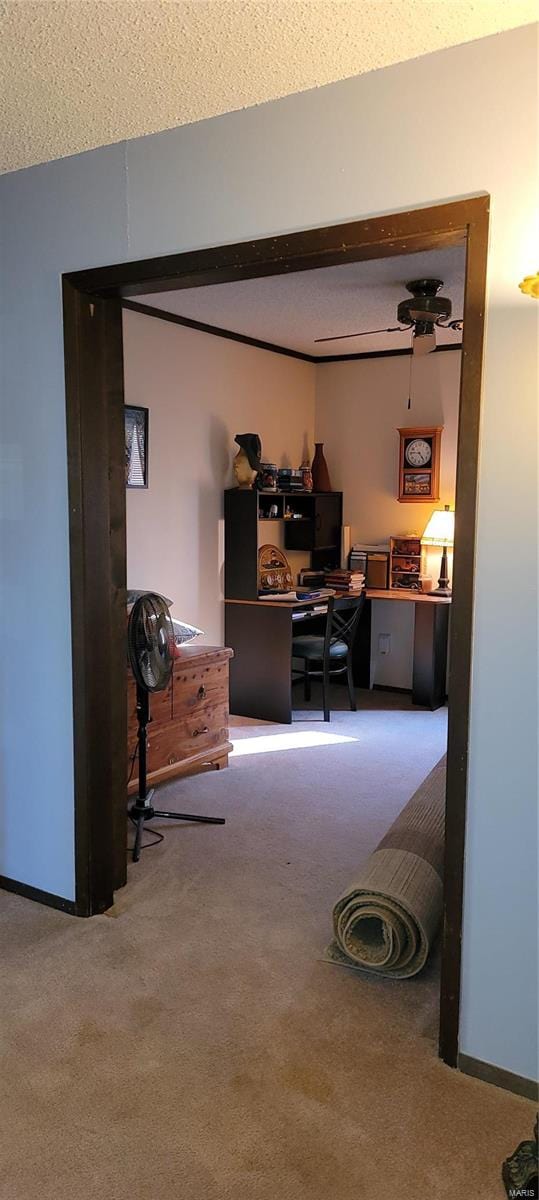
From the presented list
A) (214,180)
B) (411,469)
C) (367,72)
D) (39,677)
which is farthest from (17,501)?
(411,469)

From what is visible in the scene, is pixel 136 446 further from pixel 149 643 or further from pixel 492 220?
pixel 492 220

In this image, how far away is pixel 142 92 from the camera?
7.00ft

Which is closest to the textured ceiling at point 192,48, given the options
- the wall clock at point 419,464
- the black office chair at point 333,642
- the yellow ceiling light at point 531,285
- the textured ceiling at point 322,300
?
the yellow ceiling light at point 531,285

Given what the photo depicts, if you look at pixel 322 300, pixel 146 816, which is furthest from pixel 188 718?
pixel 322 300

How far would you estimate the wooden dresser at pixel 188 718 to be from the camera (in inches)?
154

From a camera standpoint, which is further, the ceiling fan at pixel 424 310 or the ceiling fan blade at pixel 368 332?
the ceiling fan blade at pixel 368 332

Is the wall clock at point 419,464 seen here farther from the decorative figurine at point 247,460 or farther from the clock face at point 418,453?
the decorative figurine at point 247,460

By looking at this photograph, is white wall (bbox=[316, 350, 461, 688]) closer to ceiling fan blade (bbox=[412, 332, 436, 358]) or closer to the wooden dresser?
ceiling fan blade (bbox=[412, 332, 436, 358])

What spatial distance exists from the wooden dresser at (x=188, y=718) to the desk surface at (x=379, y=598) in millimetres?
958

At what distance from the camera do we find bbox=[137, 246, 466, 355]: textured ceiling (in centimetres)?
393

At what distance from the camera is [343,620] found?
552cm

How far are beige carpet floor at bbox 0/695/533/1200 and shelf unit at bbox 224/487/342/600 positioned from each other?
2366 millimetres

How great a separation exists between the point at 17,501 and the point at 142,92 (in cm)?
129

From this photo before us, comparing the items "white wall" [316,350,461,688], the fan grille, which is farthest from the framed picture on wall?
"white wall" [316,350,461,688]
